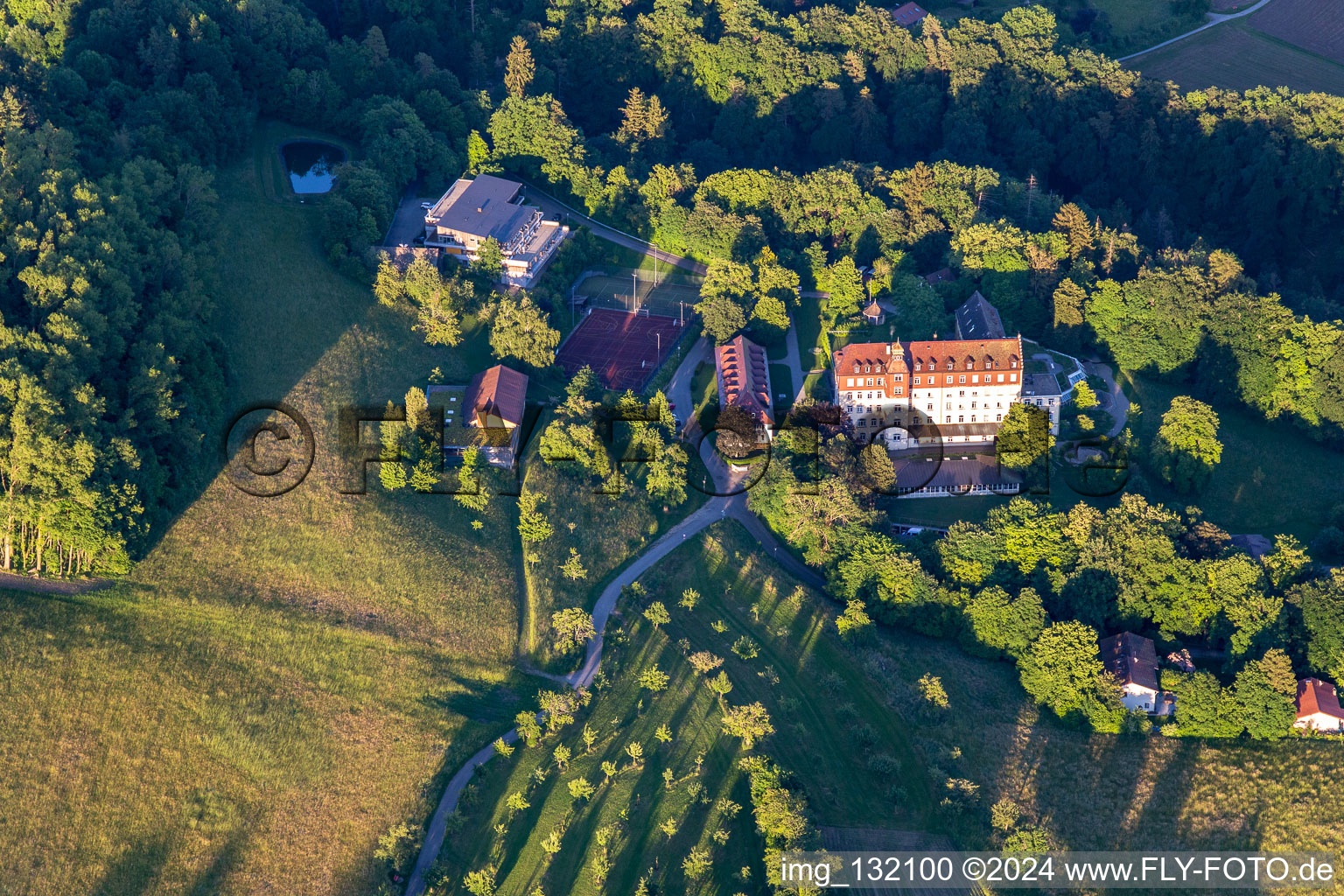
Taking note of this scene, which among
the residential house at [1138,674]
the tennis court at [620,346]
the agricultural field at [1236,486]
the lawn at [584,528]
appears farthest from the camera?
the tennis court at [620,346]

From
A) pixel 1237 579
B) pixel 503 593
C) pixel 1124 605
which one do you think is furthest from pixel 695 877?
pixel 1237 579

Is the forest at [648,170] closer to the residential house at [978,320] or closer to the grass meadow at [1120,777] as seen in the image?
the residential house at [978,320]

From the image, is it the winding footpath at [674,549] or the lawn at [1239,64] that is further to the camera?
the lawn at [1239,64]

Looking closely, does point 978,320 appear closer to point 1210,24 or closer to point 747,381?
point 747,381

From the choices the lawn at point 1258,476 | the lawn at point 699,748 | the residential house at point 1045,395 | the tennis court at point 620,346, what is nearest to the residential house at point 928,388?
the residential house at point 1045,395

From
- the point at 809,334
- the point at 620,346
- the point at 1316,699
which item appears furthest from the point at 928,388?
the point at 1316,699

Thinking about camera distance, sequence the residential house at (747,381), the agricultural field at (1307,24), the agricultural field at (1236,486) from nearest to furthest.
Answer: the agricultural field at (1236,486)
the residential house at (747,381)
the agricultural field at (1307,24)

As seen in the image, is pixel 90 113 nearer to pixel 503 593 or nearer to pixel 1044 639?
pixel 503 593

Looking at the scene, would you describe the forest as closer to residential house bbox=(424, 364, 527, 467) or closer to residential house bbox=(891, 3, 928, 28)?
residential house bbox=(891, 3, 928, 28)

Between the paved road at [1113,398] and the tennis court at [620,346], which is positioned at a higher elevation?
the paved road at [1113,398]
